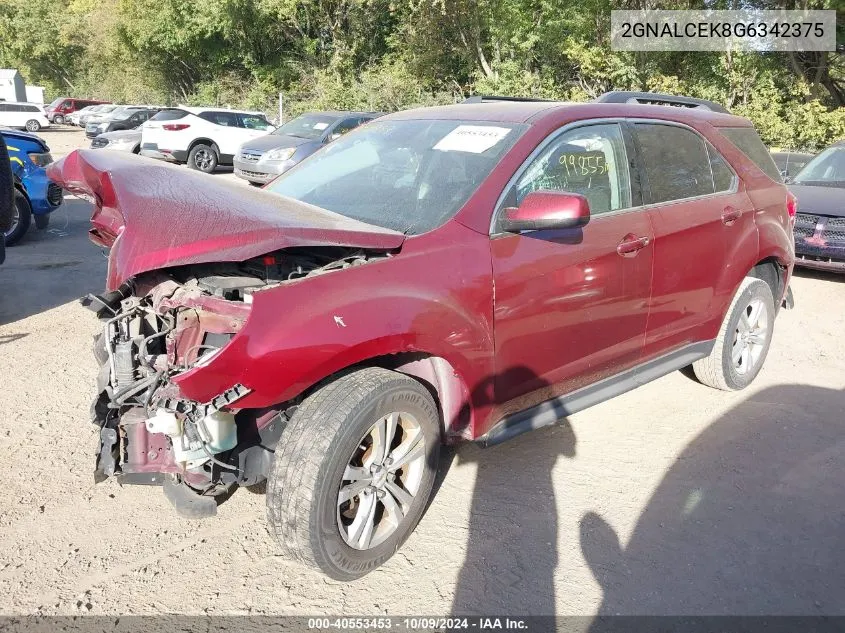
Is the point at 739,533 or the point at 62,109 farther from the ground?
the point at 62,109

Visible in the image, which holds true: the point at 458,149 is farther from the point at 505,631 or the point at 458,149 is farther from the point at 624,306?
the point at 505,631

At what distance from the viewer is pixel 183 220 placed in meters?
2.51

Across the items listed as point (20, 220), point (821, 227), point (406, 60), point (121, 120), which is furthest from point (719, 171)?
point (406, 60)

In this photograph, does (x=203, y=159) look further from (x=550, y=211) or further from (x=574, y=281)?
(x=550, y=211)

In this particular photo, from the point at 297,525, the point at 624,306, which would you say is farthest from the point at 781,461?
the point at 297,525

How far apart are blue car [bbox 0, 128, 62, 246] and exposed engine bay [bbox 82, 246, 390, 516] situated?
677cm

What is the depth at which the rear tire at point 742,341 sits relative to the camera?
4.54m

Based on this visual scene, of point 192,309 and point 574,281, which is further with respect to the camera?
point 574,281

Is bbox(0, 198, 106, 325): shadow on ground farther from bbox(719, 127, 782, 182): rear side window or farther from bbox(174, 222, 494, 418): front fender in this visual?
bbox(719, 127, 782, 182): rear side window

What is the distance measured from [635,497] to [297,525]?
179 cm

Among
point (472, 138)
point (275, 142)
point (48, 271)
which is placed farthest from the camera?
point (275, 142)

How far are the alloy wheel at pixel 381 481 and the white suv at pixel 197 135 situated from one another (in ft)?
53.9

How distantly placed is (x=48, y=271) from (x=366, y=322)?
632 centimetres

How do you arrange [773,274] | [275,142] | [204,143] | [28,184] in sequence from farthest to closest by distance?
[204,143] → [275,142] → [28,184] → [773,274]
